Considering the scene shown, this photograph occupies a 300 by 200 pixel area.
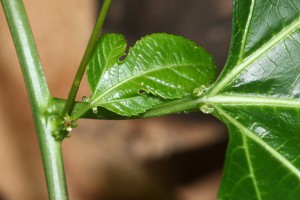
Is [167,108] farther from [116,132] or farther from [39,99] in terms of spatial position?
[116,132]

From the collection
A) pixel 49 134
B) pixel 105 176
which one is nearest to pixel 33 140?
pixel 105 176

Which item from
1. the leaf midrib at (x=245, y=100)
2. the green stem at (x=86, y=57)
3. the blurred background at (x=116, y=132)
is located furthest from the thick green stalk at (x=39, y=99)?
the blurred background at (x=116, y=132)

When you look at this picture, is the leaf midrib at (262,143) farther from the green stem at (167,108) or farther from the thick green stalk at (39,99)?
the thick green stalk at (39,99)

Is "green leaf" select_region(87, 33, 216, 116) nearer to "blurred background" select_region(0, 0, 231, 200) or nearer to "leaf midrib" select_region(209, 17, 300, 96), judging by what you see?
"leaf midrib" select_region(209, 17, 300, 96)

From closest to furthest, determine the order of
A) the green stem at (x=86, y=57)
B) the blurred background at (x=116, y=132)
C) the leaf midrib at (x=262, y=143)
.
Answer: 1. the green stem at (x=86, y=57)
2. the leaf midrib at (x=262, y=143)
3. the blurred background at (x=116, y=132)

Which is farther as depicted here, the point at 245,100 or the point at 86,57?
the point at 245,100

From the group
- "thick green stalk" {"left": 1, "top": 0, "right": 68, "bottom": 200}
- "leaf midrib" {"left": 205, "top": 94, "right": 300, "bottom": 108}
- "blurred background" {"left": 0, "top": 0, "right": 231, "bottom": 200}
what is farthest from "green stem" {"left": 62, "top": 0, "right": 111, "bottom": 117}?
"blurred background" {"left": 0, "top": 0, "right": 231, "bottom": 200}

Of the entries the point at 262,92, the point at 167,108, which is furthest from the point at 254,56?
the point at 167,108
